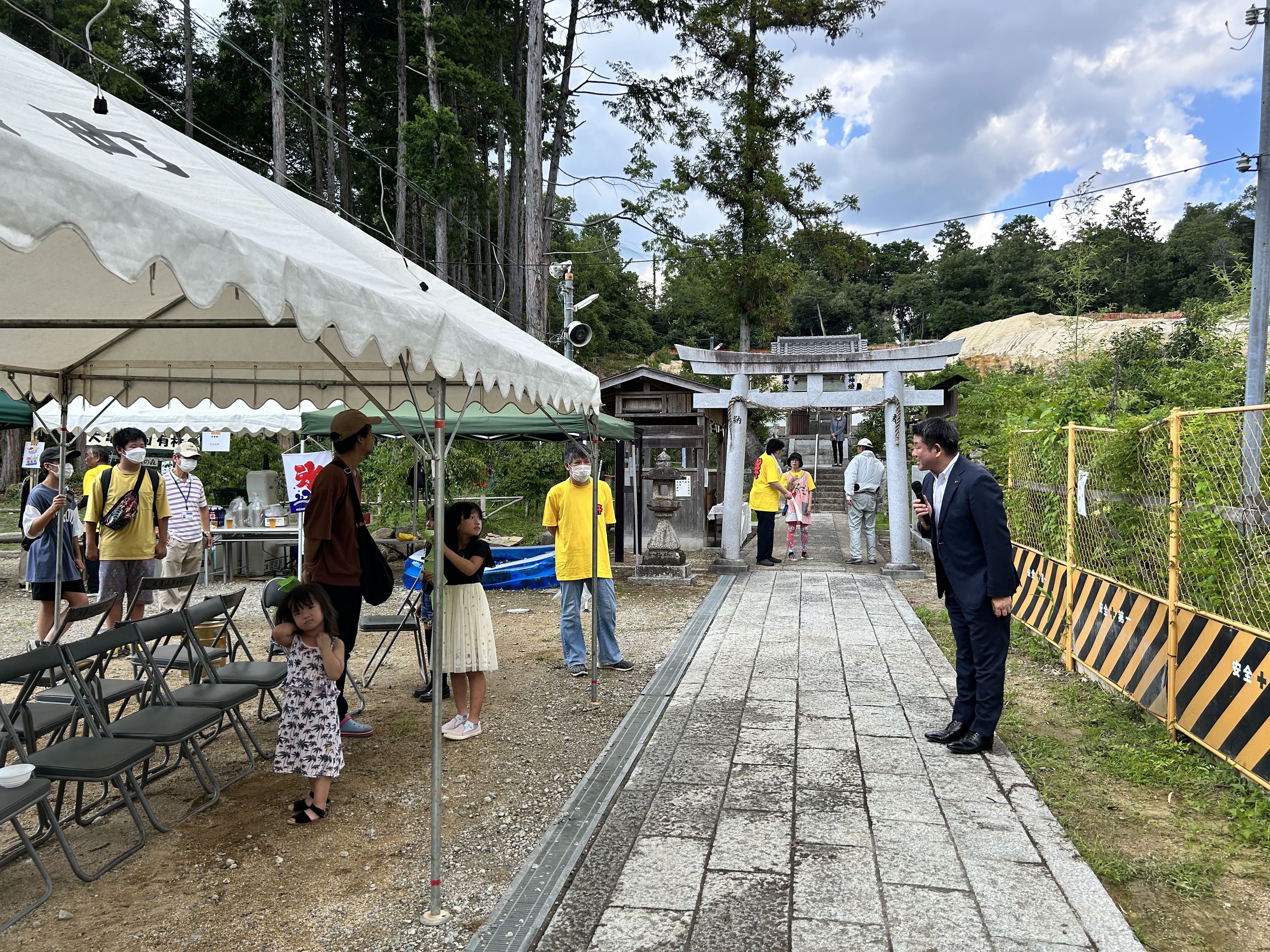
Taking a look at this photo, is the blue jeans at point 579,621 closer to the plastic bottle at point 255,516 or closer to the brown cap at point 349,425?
the brown cap at point 349,425

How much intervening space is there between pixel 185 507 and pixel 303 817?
5896mm

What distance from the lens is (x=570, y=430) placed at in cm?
840

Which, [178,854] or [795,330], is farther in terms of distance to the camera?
[795,330]

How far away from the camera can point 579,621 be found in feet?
21.1

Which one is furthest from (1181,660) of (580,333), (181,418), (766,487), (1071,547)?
(580,333)

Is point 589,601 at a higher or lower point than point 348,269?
lower

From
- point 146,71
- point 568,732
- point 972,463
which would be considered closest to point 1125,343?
point 972,463

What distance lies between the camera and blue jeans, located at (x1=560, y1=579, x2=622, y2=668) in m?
6.46

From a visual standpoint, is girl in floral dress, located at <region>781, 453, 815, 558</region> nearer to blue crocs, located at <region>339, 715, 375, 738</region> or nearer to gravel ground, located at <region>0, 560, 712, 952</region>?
gravel ground, located at <region>0, 560, 712, 952</region>

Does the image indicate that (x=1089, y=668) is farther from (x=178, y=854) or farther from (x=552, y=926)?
(x=178, y=854)

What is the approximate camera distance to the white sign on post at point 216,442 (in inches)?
444

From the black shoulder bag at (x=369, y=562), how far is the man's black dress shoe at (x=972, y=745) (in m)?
3.31

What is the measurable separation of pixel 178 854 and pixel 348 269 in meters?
2.61

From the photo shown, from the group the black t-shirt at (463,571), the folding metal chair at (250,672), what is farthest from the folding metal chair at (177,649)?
the black t-shirt at (463,571)
